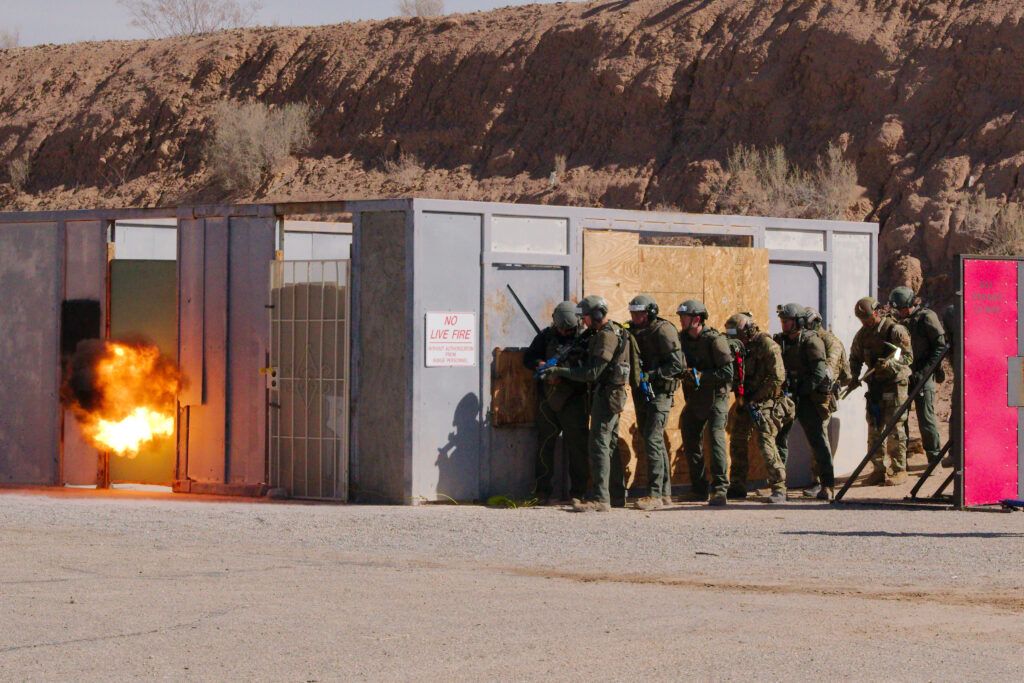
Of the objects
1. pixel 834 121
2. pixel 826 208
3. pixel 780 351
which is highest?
pixel 834 121

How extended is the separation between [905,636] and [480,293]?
7.40 metres

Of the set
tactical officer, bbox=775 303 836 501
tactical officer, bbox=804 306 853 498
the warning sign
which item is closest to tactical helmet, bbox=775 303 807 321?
tactical officer, bbox=775 303 836 501

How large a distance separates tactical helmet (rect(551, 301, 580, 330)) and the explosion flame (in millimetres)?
4121

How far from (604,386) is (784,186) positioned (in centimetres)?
1963

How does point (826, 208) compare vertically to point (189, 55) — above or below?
below

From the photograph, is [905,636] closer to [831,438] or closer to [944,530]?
[944,530]

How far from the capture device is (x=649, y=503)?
15242 millimetres

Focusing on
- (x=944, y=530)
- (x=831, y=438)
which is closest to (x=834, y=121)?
(x=831, y=438)

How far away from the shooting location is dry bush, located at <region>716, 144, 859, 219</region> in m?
32.2

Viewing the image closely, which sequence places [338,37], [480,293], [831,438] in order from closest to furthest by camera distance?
1. [480,293]
2. [831,438]
3. [338,37]

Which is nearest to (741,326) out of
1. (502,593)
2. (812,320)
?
(812,320)

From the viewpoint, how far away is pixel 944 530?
13.5 metres

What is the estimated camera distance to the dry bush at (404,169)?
40.8 meters

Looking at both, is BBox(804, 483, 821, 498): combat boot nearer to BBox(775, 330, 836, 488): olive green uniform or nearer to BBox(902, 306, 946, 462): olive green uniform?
BBox(775, 330, 836, 488): olive green uniform
